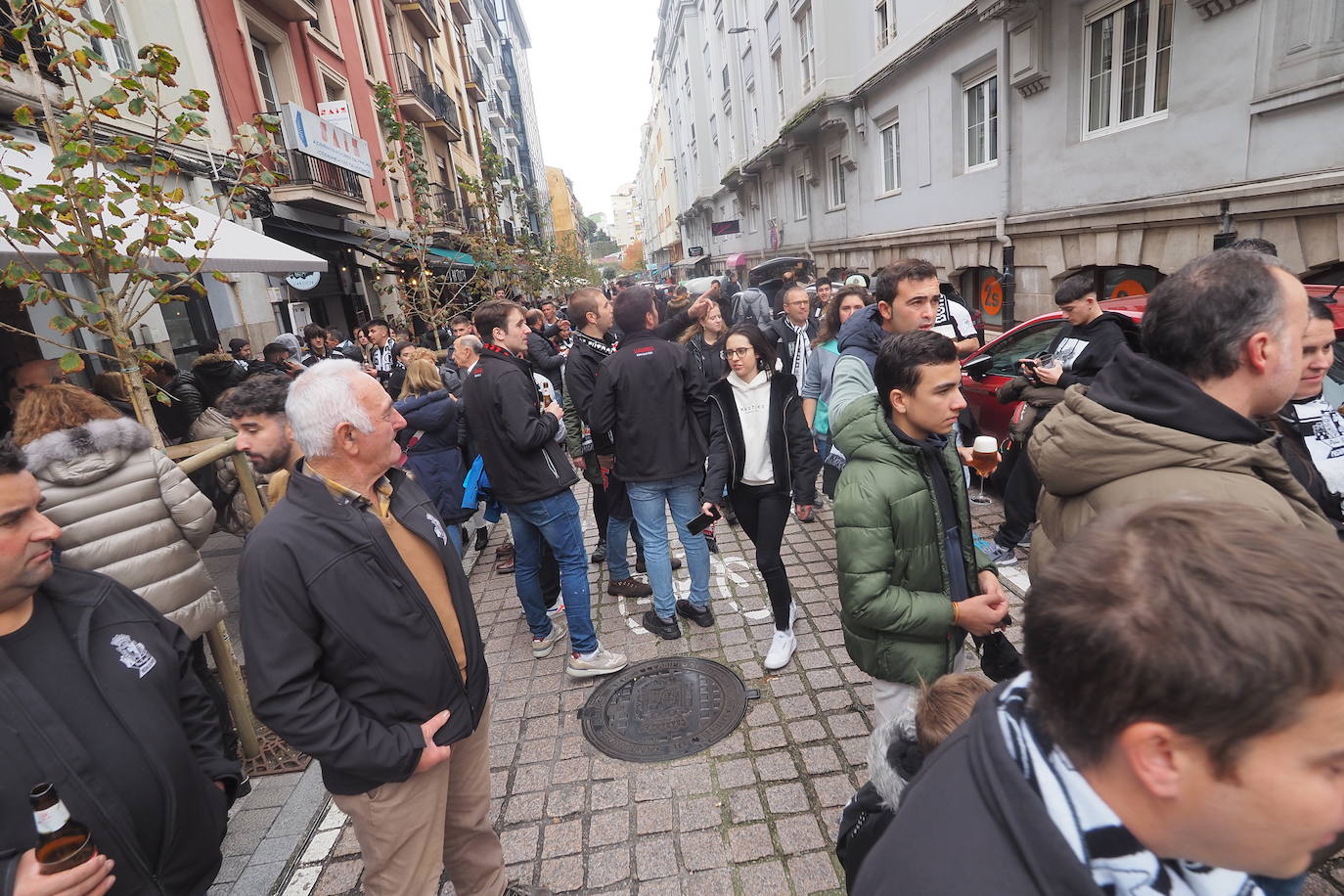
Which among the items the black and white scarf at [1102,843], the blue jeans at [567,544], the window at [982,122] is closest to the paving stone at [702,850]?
the blue jeans at [567,544]

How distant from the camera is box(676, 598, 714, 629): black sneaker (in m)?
4.43

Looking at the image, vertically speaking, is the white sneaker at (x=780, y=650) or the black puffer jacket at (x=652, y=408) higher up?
the black puffer jacket at (x=652, y=408)

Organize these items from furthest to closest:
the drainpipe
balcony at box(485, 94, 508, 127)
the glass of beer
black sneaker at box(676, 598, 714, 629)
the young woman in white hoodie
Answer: balcony at box(485, 94, 508, 127)
the drainpipe
black sneaker at box(676, 598, 714, 629)
the young woman in white hoodie
the glass of beer

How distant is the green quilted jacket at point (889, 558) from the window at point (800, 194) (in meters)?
22.0

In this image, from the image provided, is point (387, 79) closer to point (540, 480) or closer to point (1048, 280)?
point (1048, 280)

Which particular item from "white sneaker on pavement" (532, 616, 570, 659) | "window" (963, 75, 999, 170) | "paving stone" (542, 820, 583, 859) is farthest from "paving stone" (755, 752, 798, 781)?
"window" (963, 75, 999, 170)

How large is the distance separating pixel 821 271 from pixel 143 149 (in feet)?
66.3

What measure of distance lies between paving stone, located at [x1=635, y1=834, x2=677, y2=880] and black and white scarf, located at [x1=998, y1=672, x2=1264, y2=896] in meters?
2.23

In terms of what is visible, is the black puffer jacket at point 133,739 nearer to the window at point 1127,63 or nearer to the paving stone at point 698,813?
the paving stone at point 698,813

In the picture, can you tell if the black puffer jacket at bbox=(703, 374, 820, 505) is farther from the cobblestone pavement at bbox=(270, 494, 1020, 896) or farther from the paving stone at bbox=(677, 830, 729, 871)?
the paving stone at bbox=(677, 830, 729, 871)

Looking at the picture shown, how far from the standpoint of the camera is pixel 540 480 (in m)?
3.82

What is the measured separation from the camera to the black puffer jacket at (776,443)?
3.88 metres

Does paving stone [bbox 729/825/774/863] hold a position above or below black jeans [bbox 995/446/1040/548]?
below

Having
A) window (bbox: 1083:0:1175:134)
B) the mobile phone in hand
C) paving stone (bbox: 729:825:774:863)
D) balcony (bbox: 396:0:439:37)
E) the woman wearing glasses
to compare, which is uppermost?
balcony (bbox: 396:0:439:37)
